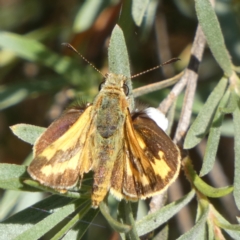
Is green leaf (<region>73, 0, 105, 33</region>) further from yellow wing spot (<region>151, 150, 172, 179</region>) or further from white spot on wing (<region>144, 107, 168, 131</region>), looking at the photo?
yellow wing spot (<region>151, 150, 172, 179</region>)

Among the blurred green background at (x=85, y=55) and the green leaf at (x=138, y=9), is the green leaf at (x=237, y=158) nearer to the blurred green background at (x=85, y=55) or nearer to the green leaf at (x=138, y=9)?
the green leaf at (x=138, y=9)

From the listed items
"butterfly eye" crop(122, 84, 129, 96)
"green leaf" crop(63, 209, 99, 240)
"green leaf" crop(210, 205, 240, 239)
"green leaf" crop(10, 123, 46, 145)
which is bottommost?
"green leaf" crop(210, 205, 240, 239)

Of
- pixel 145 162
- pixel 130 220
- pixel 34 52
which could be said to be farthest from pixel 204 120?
pixel 34 52

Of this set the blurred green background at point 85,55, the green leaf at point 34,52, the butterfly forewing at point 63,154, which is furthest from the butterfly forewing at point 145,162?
the green leaf at point 34,52

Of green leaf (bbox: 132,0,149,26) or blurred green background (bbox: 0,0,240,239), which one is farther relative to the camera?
blurred green background (bbox: 0,0,240,239)

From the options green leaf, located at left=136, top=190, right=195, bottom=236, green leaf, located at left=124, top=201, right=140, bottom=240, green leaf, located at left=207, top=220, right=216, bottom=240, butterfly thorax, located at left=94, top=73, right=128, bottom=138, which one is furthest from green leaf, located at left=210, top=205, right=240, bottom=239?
butterfly thorax, located at left=94, top=73, right=128, bottom=138

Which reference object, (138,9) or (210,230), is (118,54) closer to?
(138,9)
